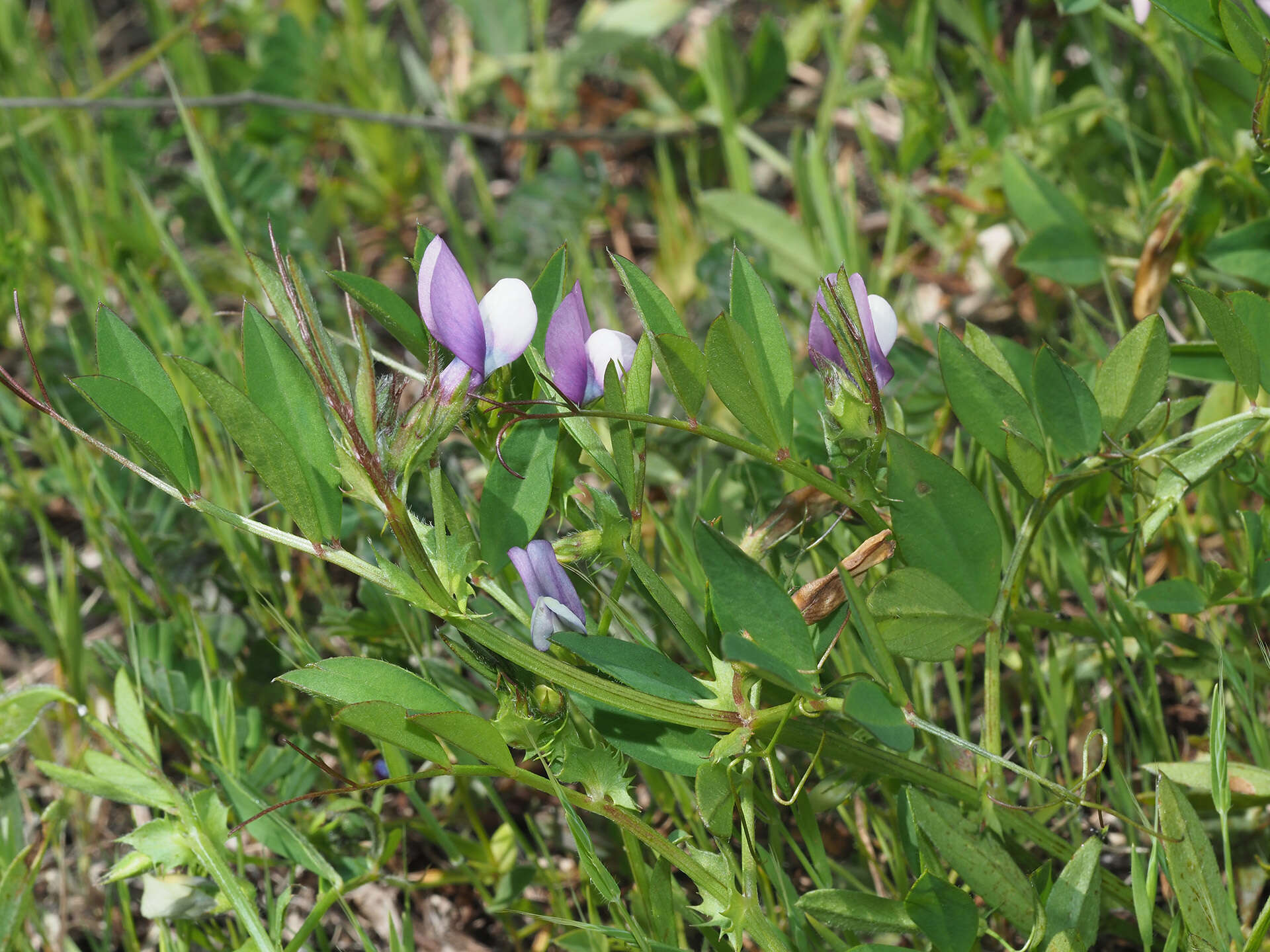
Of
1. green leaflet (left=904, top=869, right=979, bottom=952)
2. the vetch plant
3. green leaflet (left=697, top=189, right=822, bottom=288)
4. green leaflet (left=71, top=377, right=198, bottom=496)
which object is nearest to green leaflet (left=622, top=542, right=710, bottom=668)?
the vetch plant

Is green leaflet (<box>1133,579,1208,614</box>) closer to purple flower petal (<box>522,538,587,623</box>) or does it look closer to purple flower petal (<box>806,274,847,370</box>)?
purple flower petal (<box>806,274,847,370</box>)

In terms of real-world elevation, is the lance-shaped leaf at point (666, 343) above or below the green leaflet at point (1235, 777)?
above

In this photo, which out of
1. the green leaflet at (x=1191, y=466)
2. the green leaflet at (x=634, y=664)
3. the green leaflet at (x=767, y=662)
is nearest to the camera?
the green leaflet at (x=767, y=662)

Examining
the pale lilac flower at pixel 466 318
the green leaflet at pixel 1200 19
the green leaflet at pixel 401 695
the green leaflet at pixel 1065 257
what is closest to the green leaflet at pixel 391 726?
the green leaflet at pixel 401 695

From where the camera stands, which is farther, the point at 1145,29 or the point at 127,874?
the point at 1145,29

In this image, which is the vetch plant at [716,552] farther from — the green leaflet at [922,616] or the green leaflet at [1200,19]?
the green leaflet at [1200,19]

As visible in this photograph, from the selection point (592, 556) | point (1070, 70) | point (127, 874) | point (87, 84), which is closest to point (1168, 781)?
point (592, 556)

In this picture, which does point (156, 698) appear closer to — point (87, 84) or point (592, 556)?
point (592, 556)
